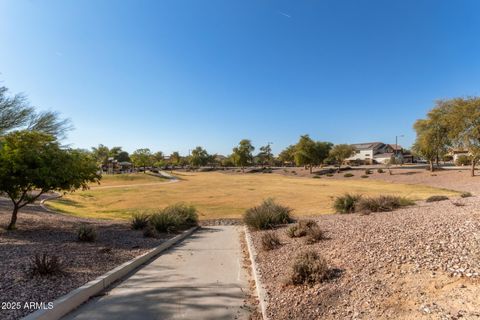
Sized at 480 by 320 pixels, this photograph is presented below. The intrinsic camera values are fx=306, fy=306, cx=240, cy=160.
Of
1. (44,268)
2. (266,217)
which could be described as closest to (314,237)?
(266,217)

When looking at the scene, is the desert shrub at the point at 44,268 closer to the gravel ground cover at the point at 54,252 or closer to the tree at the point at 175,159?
the gravel ground cover at the point at 54,252

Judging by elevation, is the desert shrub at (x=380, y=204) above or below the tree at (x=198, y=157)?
below

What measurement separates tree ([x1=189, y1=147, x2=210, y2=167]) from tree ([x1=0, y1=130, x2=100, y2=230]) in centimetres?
11937

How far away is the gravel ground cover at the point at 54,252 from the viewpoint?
4.72 metres

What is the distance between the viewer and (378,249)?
572 cm

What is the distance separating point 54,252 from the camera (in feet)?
23.6

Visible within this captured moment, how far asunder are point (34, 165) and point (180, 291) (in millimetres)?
7275

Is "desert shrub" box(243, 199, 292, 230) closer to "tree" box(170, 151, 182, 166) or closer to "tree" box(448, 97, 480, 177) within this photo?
"tree" box(448, 97, 480, 177)

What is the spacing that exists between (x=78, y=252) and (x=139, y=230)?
3.94 meters

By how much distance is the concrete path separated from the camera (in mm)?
4523

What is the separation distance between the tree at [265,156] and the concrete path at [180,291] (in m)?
122

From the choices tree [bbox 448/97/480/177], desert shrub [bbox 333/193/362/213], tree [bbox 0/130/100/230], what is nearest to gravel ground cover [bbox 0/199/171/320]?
tree [bbox 0/130/100/230]

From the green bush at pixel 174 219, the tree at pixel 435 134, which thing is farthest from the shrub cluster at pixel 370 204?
the tree at pixel 435 134

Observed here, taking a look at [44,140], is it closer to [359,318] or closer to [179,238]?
[179,238]
